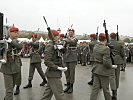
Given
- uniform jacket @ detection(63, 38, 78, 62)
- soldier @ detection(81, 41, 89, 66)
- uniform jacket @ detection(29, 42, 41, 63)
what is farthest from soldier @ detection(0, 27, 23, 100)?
soldier @ detection(81, 41, 89, 66)

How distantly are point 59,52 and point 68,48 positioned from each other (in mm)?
2438

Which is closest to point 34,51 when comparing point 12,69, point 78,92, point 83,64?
point 78,92

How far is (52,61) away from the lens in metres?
5.40

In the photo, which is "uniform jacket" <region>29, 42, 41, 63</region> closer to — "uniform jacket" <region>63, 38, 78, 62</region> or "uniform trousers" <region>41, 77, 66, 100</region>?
"uniform jacket" <region>63, 38, 78, 62</region>

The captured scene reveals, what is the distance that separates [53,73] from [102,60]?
1.30 m

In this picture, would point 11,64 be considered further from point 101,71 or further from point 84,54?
point 84,54

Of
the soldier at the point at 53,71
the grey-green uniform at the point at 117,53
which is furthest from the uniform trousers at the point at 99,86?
the grey-green uniform at the point at 117,53

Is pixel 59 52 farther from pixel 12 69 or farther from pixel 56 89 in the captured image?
pixel 12 69

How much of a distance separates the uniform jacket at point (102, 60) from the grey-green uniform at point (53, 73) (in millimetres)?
1046

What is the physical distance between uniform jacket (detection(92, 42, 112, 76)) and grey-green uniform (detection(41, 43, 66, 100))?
41.2 inches

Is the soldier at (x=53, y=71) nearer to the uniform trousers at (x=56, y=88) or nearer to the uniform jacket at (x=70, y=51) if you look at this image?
the uniform trousers at (x=56, y=88)

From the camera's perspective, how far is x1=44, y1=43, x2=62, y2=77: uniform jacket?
533 cm

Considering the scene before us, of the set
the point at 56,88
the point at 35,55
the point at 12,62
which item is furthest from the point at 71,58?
the point at 56,88

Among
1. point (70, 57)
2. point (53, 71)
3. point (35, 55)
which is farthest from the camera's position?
point (35, 55)
